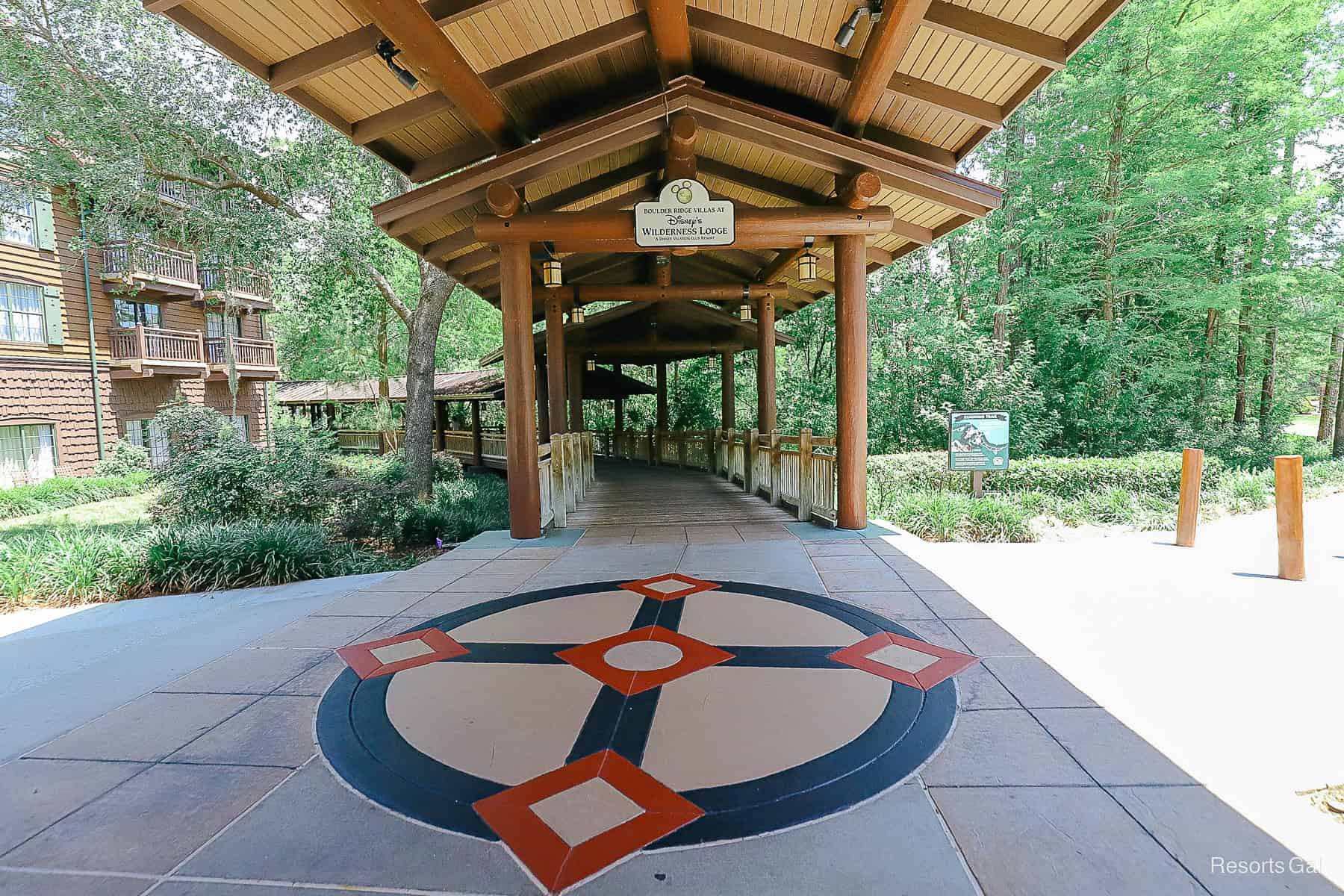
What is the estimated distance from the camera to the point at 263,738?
2.68 metres

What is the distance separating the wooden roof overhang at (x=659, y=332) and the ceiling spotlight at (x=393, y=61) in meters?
8.16

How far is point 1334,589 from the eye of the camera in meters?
4.53

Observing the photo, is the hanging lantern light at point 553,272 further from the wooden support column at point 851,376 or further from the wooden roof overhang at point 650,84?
the wooden support column at point 851,376

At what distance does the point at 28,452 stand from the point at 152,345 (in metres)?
3.84

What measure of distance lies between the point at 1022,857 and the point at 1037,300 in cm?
1751

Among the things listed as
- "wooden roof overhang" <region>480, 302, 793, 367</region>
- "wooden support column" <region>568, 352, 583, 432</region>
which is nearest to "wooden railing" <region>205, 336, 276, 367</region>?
"wooden roof overhang" <region>480, 302, 793, 367</region>

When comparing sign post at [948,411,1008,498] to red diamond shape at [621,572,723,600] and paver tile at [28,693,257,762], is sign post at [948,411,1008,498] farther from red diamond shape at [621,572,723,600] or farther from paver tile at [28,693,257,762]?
paver tile at [28,693,257,762]

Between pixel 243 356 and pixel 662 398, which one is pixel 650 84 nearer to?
pixel 662 398

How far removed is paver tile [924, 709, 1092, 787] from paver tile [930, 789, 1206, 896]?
0.06 metres

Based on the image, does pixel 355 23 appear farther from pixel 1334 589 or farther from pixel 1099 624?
pixel 1334 589

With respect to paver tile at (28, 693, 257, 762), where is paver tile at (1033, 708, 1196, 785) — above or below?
above

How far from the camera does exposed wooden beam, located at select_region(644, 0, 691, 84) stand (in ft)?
15.5

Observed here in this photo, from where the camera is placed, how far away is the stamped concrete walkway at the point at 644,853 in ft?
5.89

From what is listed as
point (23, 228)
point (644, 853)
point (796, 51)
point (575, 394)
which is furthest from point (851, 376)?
point (23, 228)
